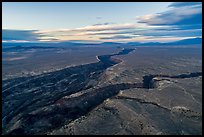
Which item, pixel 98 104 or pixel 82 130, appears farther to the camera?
pixel 98 104

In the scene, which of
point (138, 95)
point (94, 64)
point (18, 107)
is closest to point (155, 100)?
point (138, 95)

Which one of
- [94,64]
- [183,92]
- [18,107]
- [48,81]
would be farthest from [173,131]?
[94,64]

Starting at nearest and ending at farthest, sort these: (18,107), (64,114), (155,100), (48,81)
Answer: (64,114), (155,100), (18,107), (48,81)

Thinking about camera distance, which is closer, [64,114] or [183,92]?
[64,114]

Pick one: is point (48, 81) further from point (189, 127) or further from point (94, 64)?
point (189, 127)

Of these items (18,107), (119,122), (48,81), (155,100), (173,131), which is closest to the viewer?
(173,131)

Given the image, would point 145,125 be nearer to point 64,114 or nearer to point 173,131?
point 173,131
